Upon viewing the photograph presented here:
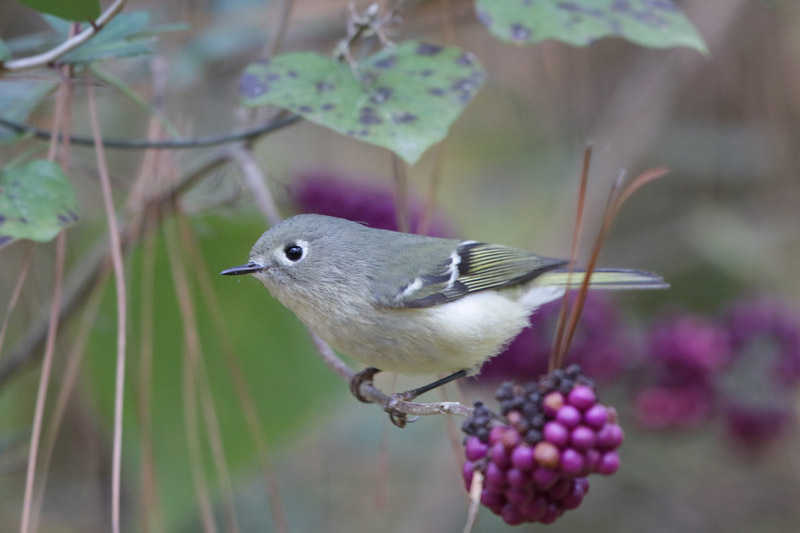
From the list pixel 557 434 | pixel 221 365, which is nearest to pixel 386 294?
pixel 557 434

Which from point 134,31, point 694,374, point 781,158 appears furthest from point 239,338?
point 781,158

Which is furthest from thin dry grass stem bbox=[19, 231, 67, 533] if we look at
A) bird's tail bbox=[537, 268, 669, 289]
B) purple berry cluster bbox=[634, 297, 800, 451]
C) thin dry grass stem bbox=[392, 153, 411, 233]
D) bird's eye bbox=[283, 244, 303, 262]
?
purple berry cluster bbox=[634, 297, 800, 451]

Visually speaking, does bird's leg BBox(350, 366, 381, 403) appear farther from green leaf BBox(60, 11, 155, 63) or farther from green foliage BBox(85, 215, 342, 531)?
green leaf BBox(60, 11, 155, 63)

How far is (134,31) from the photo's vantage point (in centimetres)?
122

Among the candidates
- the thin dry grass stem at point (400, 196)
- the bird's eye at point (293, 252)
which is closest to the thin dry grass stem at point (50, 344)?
the bird's eye at point (293, 252)

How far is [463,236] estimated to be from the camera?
2465 mm

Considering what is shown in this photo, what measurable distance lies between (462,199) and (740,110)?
1.06 metres

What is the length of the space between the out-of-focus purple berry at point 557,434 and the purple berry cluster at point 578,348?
38.0 inches

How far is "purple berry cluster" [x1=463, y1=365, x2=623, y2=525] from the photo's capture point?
0.94 m

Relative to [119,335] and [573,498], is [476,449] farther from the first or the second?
[119,335]

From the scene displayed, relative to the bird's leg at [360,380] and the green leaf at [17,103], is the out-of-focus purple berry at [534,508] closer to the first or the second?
the bird's leg at [360,380]

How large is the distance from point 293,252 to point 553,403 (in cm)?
60

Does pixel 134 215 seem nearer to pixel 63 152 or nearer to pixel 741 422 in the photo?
pixel 63 152

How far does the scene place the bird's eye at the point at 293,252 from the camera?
1398 millimetres
